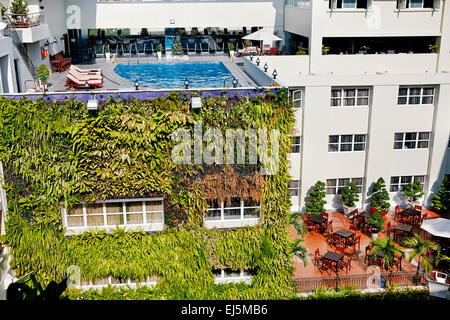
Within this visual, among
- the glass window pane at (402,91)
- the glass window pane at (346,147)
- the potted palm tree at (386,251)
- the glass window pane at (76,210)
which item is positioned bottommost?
the potted palm tree at (386,251)

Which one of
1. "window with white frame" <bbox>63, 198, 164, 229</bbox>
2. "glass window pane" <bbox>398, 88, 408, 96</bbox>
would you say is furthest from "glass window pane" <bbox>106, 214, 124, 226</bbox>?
"glass window pane" <bbox>398, 88, 408, 96</bbox>

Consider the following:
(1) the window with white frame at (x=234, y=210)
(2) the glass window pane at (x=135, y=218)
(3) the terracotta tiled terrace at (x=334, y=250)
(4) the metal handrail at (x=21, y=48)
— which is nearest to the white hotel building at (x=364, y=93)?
(4) the metal handrail at (x=21, y=48)

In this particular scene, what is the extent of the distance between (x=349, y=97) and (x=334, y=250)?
27.6 ft

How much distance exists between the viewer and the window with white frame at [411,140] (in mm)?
25078

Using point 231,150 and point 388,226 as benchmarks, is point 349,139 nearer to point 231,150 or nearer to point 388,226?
point 388,226

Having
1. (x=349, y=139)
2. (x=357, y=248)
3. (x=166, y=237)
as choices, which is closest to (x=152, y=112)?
(x=166, y=237)

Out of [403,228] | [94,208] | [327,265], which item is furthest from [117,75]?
[403,228]

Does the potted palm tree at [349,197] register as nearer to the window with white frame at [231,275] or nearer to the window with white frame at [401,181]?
the window with white frame at [401,181]

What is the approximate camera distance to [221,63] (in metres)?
30.0

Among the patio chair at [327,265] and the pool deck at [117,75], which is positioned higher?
the pool deck at [117,75]

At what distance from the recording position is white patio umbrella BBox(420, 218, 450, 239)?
19.5m

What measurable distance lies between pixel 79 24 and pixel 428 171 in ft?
90.3

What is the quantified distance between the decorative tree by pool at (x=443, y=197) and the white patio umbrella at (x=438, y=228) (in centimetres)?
488

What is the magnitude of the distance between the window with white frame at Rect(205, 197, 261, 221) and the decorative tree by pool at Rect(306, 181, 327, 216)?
28.5ft
